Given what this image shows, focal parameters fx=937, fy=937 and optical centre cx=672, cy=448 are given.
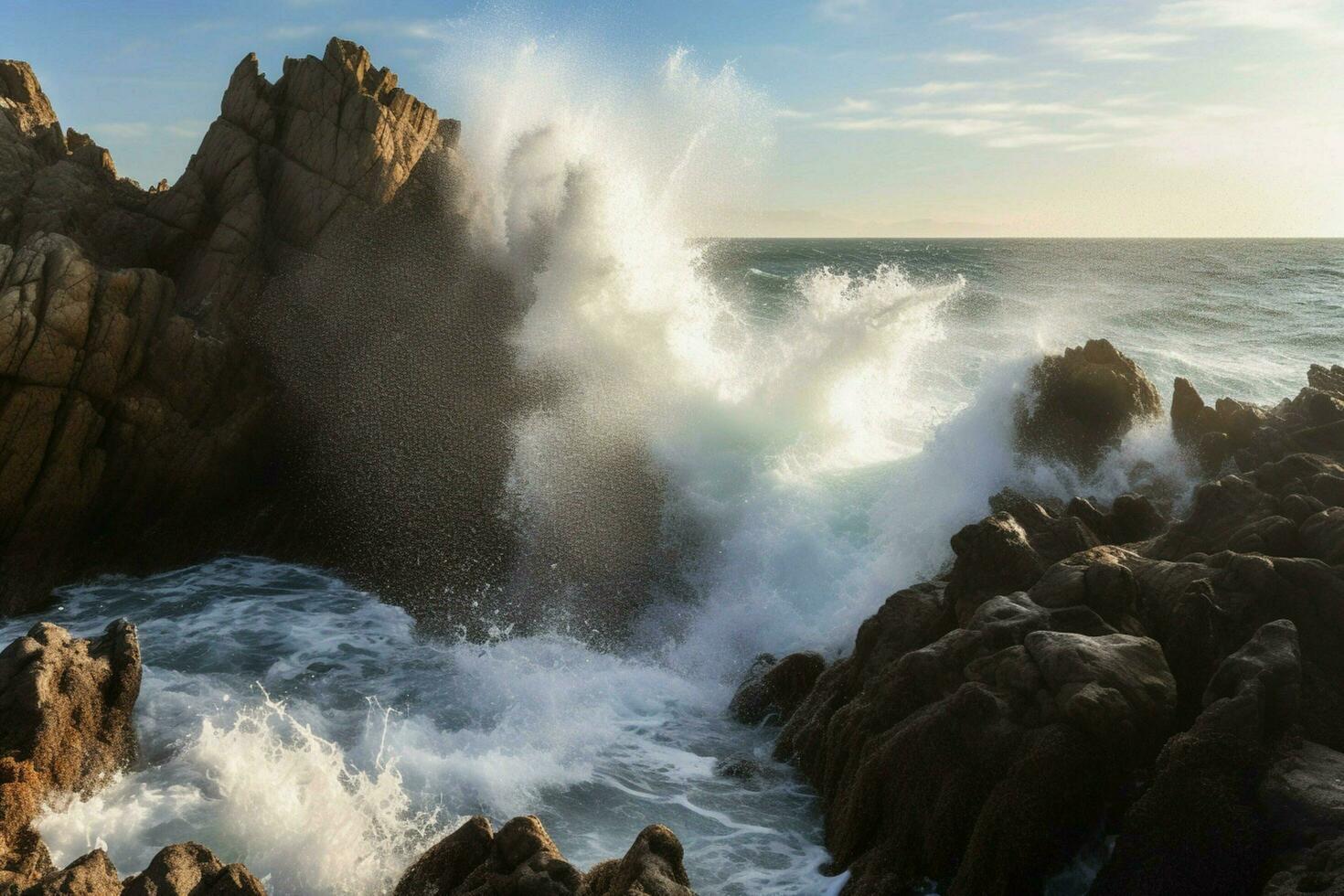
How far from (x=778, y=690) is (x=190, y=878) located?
7.86 metres

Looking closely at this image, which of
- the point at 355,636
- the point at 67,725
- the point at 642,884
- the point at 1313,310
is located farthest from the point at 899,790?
the point at 1313,310

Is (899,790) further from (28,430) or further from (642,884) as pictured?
(28,430)

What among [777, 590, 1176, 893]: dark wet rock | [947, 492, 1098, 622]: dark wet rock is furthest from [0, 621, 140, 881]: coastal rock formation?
[947, 492, 1098, 622]: dark wet rock

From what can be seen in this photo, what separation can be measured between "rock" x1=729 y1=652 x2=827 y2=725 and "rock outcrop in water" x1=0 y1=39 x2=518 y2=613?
18.9ft

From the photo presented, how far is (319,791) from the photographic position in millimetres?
9359

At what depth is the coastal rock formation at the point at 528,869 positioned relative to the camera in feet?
22.9

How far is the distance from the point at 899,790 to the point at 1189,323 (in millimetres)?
37277

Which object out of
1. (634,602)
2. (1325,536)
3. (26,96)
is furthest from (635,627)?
(26,96)

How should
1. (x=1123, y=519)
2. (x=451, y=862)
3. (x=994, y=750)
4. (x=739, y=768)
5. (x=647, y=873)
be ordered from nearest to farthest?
(x=647, y=873) < (x=451, y=862) < (x=994, y=750) < (x=739, y=768) < (x=1123, y=519)

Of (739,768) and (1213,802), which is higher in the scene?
(1213,802)

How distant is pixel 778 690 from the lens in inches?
515

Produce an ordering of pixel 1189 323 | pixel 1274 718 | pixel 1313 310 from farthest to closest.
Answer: pixel 1313 310
pixel 1189 323
pixel 1274 718

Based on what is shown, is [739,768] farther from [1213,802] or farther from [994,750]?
[1213,802]

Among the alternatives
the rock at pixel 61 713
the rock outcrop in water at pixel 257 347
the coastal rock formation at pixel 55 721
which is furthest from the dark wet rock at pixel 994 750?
the rock outcrop in water at pixel 257 347
